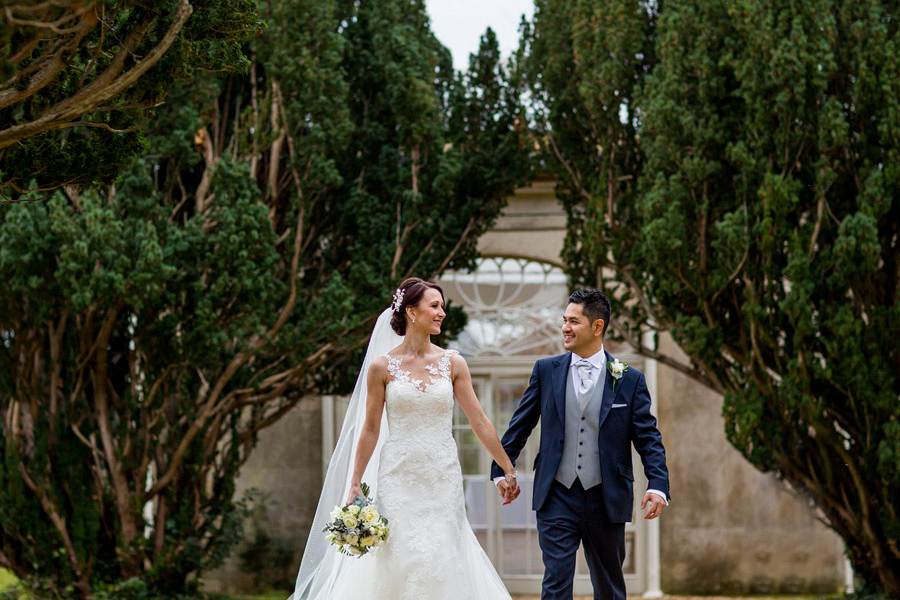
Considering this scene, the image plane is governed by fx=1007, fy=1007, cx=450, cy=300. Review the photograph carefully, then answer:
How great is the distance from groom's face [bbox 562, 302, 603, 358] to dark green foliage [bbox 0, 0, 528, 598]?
3.28 meters

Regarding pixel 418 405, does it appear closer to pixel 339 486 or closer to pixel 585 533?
pixel 339 486

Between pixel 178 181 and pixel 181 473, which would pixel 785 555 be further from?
pixel 178 181

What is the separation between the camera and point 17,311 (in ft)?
25.8

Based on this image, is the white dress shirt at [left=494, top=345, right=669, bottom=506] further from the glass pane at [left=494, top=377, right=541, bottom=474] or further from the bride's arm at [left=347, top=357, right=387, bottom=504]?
the glass pane at [left=494, top=377, right=541, bottom=474]

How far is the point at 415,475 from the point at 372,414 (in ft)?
1.23

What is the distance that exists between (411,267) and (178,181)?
2085mm

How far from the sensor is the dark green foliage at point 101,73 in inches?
137

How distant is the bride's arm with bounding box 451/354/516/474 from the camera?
500 cm

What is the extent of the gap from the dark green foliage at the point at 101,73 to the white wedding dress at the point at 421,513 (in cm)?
176

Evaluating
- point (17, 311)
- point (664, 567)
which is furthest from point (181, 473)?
point (664, 567)

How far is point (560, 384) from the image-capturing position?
16.5ft

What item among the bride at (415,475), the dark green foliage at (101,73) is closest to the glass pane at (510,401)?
the bride at (415,475)

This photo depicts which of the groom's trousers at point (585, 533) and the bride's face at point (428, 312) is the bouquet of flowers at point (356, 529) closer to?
the groom's trousers at point (585, 533)

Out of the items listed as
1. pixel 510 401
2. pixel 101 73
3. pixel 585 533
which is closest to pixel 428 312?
pixel 585 533
